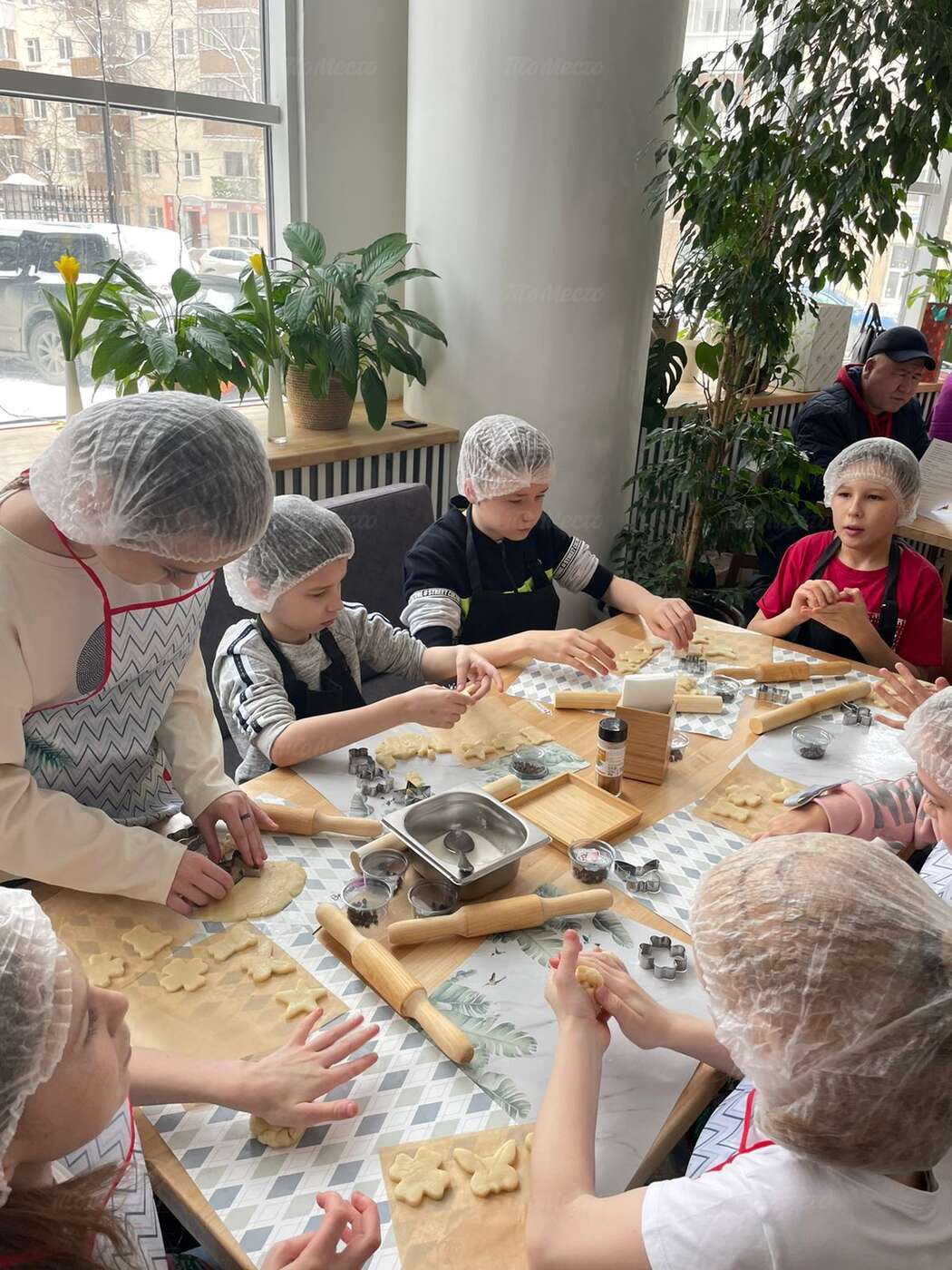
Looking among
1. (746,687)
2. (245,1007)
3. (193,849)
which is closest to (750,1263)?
(245,1007)

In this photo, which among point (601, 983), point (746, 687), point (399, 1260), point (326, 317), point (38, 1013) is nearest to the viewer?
point (38, 1013)

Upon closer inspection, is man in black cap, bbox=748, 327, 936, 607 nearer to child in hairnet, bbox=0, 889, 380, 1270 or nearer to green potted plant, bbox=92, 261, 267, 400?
green potted plant, bbox=92, 261, 267, 400

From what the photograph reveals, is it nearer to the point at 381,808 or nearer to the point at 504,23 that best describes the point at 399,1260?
the point at 381,808

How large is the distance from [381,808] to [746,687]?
1067 mm

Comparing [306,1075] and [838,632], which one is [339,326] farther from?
[306,1075]

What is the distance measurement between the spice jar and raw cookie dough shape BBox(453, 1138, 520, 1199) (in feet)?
2.63

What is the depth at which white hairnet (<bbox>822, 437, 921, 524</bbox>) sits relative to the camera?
8.80 feet

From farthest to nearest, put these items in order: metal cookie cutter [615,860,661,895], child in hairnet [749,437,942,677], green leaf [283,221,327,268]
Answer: green leaf [283,221,327,268], child in hairnet [749,437,942,677], metal cookie cutter [615,860,661,895]

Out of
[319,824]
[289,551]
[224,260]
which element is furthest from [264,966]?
[224,260]

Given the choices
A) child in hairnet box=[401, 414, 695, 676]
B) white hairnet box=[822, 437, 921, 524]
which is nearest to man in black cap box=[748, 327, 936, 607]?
white hairnet box=[822, 437, 921, 524]

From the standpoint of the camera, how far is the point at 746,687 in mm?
2281

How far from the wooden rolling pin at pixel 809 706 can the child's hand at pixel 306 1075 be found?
1.23m

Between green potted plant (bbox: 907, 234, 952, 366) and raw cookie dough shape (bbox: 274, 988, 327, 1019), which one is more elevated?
green potted plant (bbox: 907, 234, 952, 366)

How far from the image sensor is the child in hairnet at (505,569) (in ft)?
8.22
